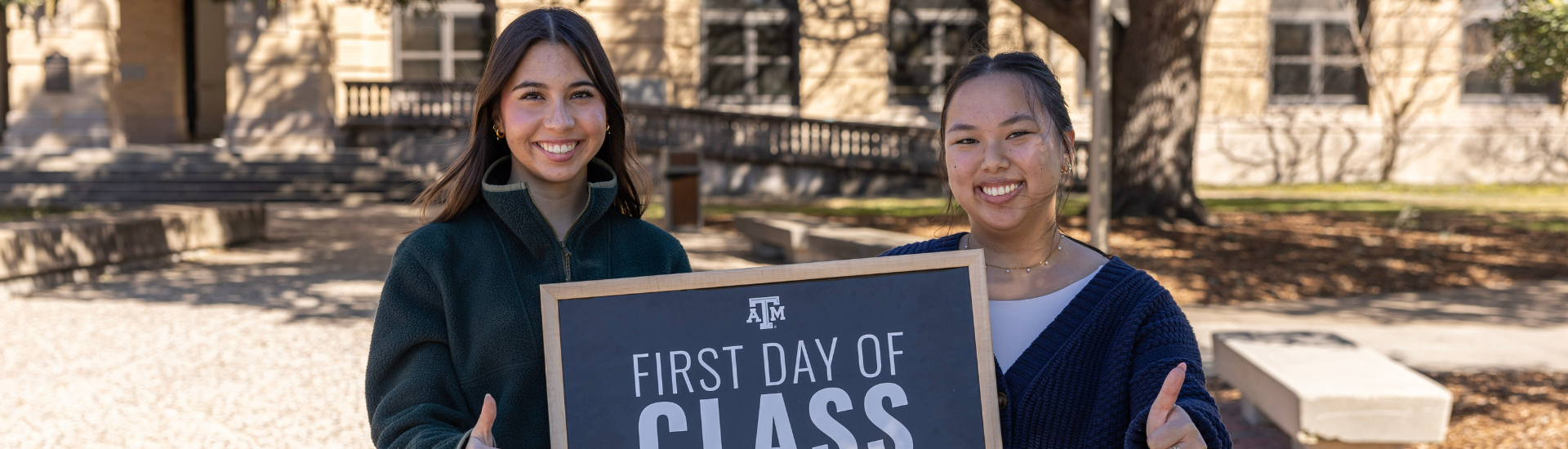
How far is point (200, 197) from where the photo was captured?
1906 centimetres

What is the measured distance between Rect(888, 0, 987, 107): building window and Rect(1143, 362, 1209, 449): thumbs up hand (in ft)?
76.3

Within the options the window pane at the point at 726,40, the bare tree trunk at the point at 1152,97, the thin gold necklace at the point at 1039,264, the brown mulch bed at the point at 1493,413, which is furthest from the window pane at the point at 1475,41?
the thin gold necklace at the point at 1039,264

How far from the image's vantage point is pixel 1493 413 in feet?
18.5

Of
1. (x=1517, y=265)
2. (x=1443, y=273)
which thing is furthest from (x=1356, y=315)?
(x=1517, y=265)

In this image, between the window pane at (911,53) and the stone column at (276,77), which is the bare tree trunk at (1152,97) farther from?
the stone column at (276,77)

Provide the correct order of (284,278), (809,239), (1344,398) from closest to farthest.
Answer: (1344,398), (809,239), (284,278)

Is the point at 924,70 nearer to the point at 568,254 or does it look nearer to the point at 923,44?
the point at 923,44

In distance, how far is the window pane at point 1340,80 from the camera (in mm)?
25594

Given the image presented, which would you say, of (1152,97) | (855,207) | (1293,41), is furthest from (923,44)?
(1152,97)

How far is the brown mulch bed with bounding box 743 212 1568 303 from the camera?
33.1 feet

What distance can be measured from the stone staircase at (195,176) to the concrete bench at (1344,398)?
15597mm

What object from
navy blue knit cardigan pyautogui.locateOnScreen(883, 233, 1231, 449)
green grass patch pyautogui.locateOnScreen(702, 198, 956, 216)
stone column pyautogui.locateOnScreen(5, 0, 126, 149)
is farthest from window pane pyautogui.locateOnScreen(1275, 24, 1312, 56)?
navy blue knit cardigan pyautogui.locateOnScreen(883, 233, 1231, 449)

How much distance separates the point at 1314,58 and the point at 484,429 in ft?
89.0

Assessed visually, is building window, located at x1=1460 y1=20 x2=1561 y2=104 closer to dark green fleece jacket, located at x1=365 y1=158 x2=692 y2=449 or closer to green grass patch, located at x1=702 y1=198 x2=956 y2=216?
green grass patch, located at x1=702 y1=198 x2=956 y2=216
